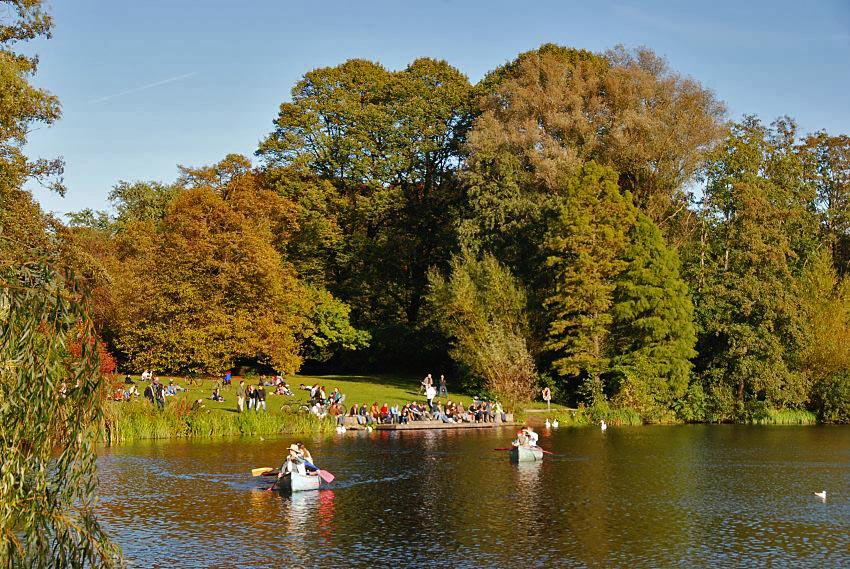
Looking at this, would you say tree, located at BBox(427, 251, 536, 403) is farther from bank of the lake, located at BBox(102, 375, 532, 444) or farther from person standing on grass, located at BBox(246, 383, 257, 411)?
person standing on grass, located at BBox(246, 383, 257, 411)

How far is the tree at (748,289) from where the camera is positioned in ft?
192

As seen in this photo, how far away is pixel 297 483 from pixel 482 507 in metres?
6.87

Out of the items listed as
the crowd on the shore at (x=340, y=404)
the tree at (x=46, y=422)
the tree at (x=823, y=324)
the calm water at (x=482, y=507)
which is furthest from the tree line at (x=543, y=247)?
the tree at (x=46, y=422)

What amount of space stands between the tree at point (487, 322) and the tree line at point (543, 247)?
0.15 m

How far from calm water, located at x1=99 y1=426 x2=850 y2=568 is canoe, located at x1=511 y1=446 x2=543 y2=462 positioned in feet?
1.88

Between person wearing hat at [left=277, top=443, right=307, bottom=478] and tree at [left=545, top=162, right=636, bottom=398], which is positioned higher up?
tree at [left=545, top=162, right=636, bottom=398]

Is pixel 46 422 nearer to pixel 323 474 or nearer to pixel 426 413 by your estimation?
pixel 323 474

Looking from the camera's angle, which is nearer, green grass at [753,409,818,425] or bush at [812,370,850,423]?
bush at [812,370,850,423]

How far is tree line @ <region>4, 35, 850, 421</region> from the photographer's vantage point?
59.1m

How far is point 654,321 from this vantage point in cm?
5869

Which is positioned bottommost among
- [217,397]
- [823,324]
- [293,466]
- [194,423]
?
[293,466]

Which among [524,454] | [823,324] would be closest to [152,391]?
[524,454]

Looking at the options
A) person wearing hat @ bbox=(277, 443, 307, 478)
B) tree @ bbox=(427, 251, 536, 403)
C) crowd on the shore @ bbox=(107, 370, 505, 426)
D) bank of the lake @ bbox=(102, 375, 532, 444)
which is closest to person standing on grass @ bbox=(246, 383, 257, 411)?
crowd on the shore @ bbox=(107, 370, 505, 426)

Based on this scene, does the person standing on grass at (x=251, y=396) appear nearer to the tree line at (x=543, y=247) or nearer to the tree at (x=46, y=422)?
the tree line at (x=543, y=247)
